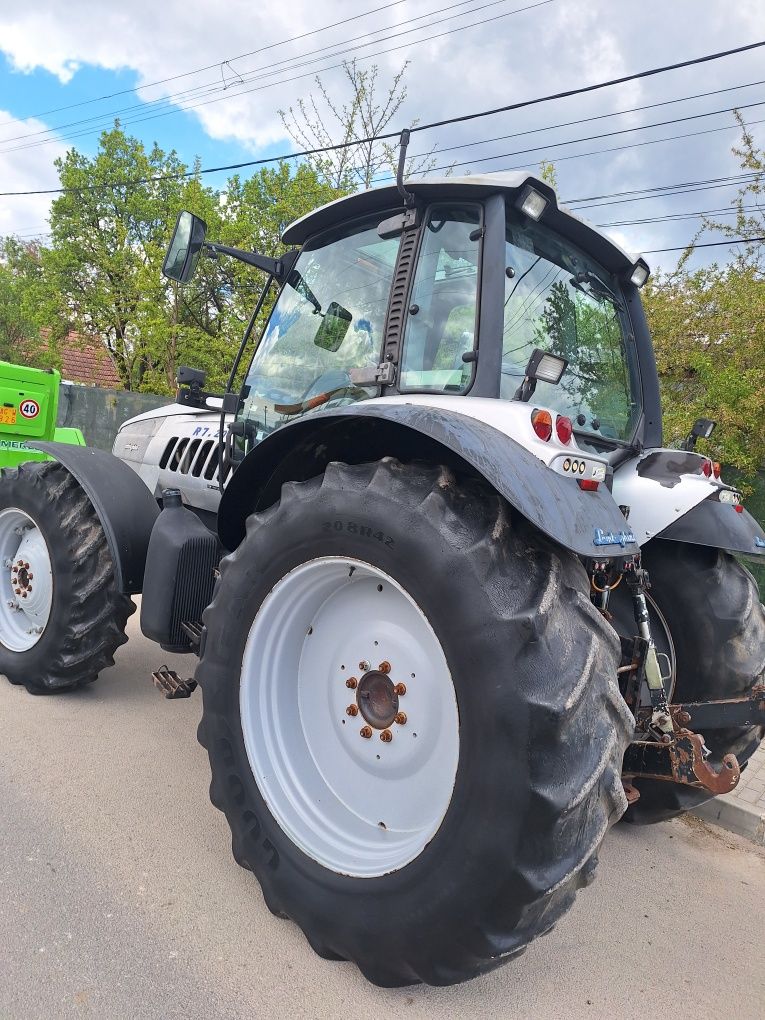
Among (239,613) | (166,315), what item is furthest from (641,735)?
(166,315)

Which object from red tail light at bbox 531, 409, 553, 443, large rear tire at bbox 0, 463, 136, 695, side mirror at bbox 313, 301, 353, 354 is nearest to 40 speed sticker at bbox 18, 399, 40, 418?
large rear tire at bbox 0, 463, 136, 695

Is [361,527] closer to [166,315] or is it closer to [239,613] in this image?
[239,613]

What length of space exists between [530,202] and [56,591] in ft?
9.31

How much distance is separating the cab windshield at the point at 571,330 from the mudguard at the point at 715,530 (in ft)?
1.54

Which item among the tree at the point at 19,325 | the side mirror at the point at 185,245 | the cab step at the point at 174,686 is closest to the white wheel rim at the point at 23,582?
the cab step at the point at 174,686

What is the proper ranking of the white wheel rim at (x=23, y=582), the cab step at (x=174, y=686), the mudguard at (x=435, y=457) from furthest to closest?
the white wheel rim at (x=23, y=582) → the cab step at (x=174, y=686) → the mudguard at (x=435, y=457)

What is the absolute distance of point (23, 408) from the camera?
7.07 m

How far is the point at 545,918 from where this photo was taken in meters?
1.69

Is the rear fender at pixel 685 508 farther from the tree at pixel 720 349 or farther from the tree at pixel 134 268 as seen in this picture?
the tree at pixel 134 268

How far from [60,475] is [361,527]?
2477 millimetres

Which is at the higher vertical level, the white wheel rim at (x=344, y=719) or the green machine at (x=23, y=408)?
the green machine at (x=23, y=408)

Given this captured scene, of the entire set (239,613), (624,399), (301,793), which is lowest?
(301,793)

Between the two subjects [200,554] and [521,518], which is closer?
[521,518]

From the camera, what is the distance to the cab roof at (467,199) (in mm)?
2412
